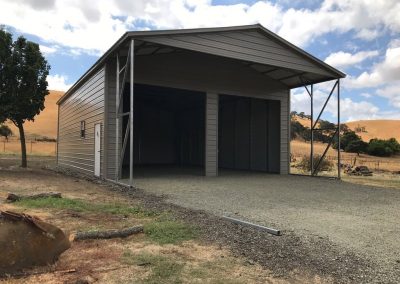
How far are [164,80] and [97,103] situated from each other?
2.60 meters

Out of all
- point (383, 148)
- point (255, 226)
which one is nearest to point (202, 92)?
point (255, 226)

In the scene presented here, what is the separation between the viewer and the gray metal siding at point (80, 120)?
1480cm

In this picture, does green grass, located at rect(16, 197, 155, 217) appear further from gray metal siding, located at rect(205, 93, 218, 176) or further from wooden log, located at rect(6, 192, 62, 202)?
gray metal siding, located at rect(205, 93, 218, 176)

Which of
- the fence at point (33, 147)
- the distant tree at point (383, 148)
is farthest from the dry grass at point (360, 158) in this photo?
the fence at point (33, 147)

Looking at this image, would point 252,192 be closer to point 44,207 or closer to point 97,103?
point 44,207

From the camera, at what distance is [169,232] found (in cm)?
562

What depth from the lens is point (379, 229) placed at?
624 centimetres

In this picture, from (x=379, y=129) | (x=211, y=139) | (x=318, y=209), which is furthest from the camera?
(x=379, y=129)

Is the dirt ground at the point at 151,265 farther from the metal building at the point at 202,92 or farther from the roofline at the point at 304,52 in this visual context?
the roofline at the point at 304,52

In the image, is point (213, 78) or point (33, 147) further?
point (33, 147)

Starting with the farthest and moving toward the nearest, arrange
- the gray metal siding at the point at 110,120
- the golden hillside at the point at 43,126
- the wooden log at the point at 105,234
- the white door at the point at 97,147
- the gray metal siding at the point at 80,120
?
the golden hillside at the point at 43,126
the gray metal siding at the point at 80,120
the white door at the point at 97,147
the gray metal siding at the point at 110,120
the wooden log at the point at 105,234

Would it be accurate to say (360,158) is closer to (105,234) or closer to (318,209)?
(318,209)

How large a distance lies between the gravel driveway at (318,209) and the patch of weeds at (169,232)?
128 cm

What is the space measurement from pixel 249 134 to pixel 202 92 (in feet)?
12.7
